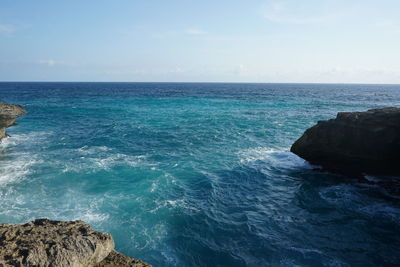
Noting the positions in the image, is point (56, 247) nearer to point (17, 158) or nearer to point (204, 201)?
point (204, 201)

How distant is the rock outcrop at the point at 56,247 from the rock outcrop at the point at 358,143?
764 inches

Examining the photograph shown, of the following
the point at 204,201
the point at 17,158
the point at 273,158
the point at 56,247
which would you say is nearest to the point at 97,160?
the point at 17,158

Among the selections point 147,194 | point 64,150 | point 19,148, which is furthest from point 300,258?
point 19,148

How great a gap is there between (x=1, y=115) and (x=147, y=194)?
2871cm

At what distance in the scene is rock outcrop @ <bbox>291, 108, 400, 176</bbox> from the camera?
2022 centimetres

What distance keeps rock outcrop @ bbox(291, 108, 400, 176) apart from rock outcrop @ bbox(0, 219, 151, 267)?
63.7 ft

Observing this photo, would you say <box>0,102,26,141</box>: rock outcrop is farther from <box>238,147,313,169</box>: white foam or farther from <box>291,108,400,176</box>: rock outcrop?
<box>291,108,400,176</box>: rock outcrop

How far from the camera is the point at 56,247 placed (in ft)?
26.3

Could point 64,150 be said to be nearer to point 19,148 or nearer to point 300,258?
point 19,148

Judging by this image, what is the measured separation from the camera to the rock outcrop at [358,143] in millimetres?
20219

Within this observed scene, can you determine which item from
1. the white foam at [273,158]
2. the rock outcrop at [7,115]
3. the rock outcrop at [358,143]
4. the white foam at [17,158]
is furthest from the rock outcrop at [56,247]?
the rock outcrop at [7,115]

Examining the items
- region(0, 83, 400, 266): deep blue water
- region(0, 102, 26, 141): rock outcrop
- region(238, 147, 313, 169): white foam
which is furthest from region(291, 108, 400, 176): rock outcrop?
region(0, 102, 26, 141): rock outcrop

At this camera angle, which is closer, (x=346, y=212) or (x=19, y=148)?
(x=346, y=212)

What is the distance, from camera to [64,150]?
27594 mm
